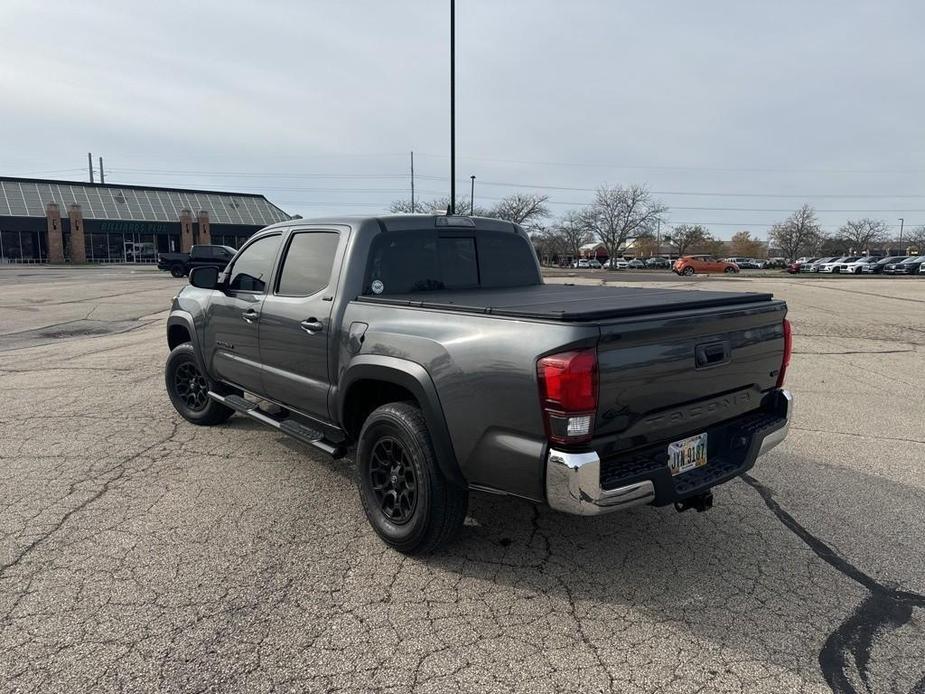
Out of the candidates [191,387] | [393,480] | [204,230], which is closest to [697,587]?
[393,480]

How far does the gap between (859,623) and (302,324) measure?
3.42 meters


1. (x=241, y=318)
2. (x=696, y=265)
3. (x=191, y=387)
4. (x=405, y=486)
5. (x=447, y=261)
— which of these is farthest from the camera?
(x=696, y=265)

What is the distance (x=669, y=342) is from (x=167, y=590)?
2.72 m

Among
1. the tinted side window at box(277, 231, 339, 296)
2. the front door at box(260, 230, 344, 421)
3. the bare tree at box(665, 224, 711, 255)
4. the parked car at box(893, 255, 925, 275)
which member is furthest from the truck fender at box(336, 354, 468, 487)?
the bare tree at box(665, 224, 711, 255)

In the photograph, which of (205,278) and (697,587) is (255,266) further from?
(697,587)

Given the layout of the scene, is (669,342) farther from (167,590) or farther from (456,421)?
(167,590)

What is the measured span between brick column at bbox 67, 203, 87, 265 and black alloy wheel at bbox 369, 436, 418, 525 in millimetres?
60126

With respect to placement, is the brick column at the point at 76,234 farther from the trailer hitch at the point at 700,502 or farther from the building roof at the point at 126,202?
the trailer hitch at the point at 700,502

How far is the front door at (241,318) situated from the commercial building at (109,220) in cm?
5631

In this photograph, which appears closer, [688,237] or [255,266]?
[255,266]

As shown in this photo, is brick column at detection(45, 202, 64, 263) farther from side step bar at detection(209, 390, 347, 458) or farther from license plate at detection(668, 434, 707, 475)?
license plate at detection(668, 434, 707, 475)

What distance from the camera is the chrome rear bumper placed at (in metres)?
2.56

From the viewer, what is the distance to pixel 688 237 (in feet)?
317

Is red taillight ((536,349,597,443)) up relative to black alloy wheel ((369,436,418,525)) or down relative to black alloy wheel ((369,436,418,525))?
up
